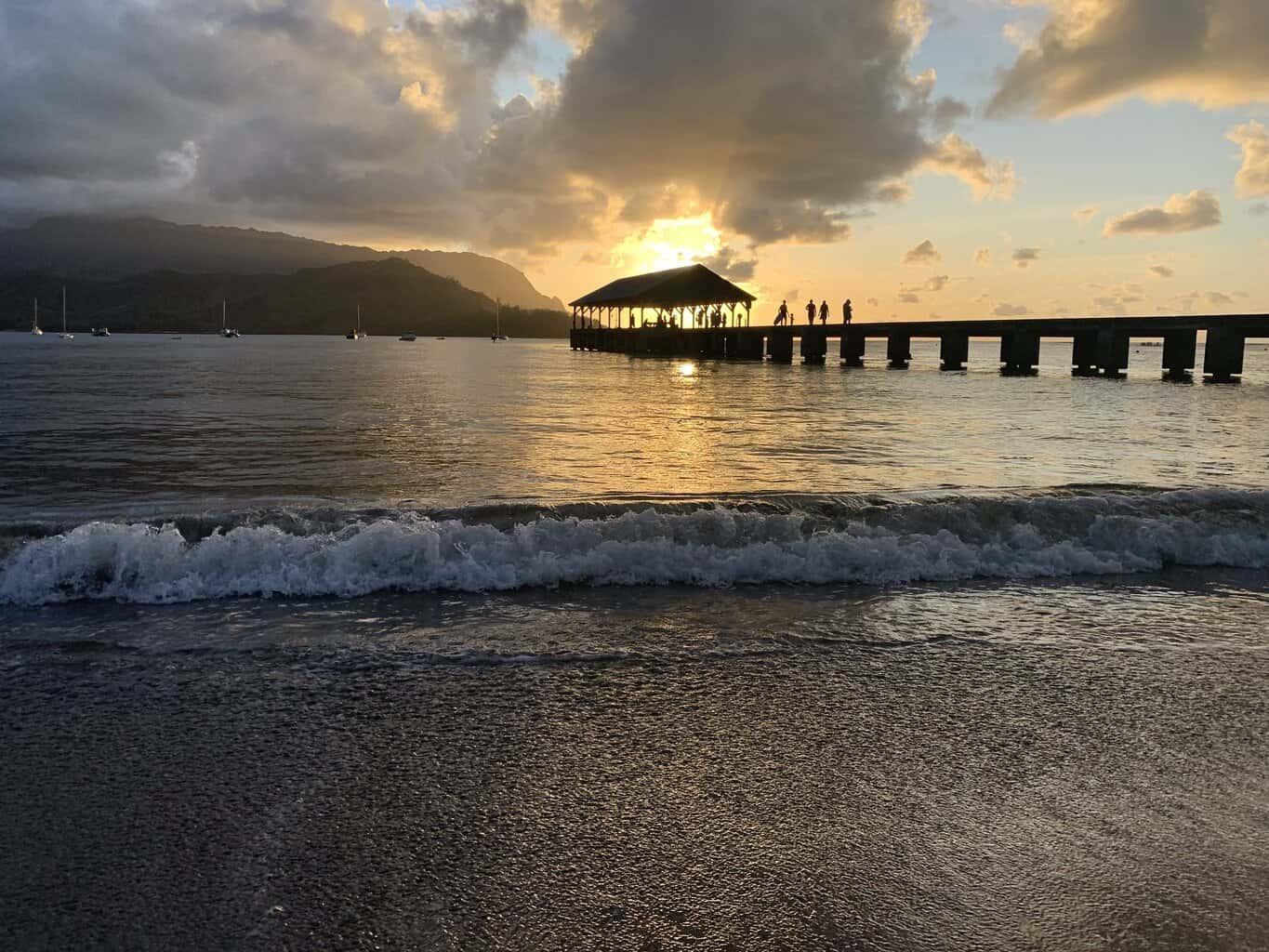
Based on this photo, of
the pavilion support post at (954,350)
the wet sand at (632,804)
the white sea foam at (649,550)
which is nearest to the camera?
the wet sand at (632,804)

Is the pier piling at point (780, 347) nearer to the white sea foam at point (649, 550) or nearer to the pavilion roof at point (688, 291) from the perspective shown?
the pavilion roof at point (688, 291)

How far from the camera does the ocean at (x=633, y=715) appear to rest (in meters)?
2.91

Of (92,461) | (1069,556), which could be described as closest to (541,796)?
(1069,556)

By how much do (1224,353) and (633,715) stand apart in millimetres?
47987

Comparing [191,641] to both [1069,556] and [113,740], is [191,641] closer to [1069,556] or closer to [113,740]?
[113,740]

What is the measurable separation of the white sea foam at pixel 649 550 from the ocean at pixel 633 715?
0.12 feet

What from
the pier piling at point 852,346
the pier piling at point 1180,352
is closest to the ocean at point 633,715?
the pier piling at point 1180,352

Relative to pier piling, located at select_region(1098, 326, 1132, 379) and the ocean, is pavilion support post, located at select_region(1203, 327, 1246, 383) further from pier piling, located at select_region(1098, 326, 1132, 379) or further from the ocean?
the ocean

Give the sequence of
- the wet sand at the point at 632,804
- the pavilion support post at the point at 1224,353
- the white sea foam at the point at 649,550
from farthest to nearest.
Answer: the pavilion support post at the point at 1224,353
the white sea foam at the point at 649,550
the wet sand at the point at 632,804

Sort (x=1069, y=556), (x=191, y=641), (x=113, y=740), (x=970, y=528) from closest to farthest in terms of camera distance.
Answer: (x=113, y=740) < (x=191, y=641) < (x=1069, y=556) < (x=970, y=528)

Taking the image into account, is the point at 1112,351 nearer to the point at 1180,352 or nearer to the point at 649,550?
the point at 1180,352

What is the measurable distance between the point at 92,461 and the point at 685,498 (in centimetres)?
957

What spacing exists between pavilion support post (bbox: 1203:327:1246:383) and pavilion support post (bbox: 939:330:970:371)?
49.8 feet

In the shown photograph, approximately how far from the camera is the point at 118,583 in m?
7.02
